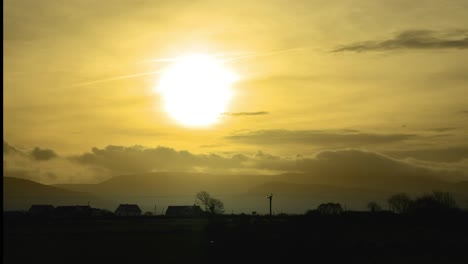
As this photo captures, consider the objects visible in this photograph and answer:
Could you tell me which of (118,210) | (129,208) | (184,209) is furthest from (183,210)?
(118,210)

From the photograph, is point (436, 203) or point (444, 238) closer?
point (444, 238)

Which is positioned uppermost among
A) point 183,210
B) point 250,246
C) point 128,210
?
point 128,210

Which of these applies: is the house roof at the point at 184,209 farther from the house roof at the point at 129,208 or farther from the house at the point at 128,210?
the house roof at the point at 129,208

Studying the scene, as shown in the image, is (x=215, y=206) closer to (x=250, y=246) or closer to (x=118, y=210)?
(x=118, y=210)

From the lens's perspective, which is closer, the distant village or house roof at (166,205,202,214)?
the distant village

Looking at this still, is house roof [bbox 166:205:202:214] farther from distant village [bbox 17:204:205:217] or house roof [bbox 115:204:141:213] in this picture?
house roof [bbox 115:204:141:213]

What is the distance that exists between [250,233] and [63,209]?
279ft

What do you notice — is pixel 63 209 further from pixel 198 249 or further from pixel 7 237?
pixel 198 249

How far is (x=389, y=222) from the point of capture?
74.9m

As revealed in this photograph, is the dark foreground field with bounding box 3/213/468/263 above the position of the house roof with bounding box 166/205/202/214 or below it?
below

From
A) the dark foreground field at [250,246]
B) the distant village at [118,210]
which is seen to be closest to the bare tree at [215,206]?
the distant village at [118,210]

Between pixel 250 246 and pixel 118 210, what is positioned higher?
pixel 118 210

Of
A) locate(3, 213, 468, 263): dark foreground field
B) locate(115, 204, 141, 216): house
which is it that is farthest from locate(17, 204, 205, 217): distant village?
locate(3, 213, 468, 263): dark foreground field

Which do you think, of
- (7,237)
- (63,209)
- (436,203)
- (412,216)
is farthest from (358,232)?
(63,209)
